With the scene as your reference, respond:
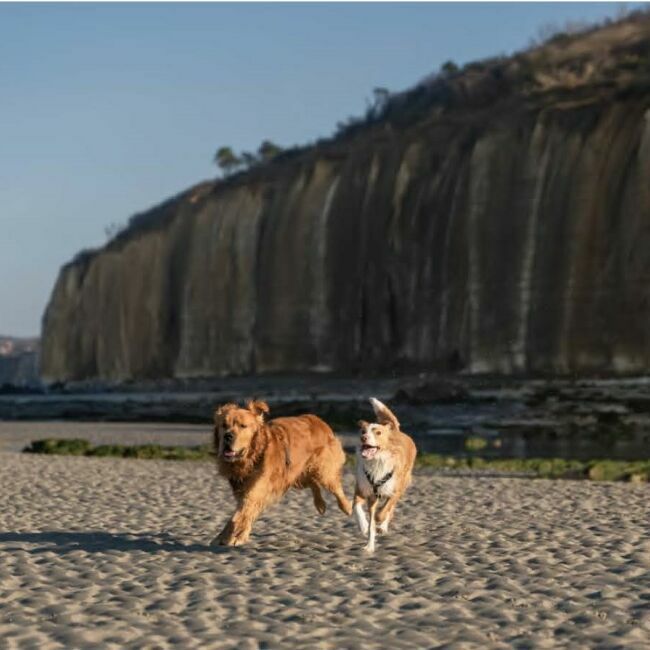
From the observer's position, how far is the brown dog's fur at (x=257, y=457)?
33.0 ft

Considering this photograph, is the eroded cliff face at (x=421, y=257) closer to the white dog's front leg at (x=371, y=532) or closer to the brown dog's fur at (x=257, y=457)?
the brown dog's fur at (x=257, y=457)

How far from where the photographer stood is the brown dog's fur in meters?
10.1

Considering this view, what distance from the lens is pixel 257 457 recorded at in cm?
1027

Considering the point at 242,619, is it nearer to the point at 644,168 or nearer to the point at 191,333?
the point at 644,168

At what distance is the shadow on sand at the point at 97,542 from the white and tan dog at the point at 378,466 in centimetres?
127

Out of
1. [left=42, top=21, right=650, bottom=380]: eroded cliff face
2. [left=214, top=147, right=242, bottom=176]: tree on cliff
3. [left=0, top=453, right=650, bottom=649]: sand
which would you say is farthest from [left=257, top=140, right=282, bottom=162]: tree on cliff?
[left=0, top=453, right=650, bottom=649]: sand

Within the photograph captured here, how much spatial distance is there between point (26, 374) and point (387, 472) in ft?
521

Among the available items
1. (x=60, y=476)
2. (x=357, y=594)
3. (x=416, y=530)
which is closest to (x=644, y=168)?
(x=60, y=476)

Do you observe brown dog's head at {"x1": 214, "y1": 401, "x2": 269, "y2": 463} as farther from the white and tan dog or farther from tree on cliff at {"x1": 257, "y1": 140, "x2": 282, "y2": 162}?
tree on cliff at {"x1": 257, "y1": 140, "x2": 282, "y2": 162}

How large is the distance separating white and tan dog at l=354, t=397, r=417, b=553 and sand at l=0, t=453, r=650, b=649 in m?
0.41

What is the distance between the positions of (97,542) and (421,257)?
4418 centimetres

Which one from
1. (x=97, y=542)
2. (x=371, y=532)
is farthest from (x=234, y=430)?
(x=97, y=542)

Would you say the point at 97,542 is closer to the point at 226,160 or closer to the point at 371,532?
the point at 371,532

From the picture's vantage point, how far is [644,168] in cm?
4500
